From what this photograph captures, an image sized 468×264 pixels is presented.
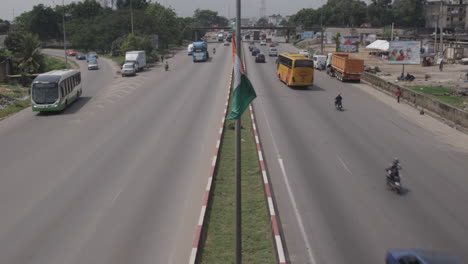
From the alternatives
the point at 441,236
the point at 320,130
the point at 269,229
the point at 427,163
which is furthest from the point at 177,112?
the point at 441,236

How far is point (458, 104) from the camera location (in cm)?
3475

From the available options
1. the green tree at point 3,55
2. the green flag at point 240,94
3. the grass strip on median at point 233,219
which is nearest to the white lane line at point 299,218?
the grass strip on median at point 233,219

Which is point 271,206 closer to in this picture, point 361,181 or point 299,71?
point 361,181

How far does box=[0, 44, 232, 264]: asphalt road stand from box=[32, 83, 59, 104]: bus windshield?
4.00 feet

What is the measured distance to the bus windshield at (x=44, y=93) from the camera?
32625mm

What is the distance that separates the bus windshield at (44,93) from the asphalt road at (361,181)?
49.1ft

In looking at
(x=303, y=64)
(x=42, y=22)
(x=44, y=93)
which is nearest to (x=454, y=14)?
(x=42, y=22)

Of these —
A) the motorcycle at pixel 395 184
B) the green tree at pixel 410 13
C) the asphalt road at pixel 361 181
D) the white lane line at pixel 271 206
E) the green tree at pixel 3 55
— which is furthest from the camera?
the green tree at pixel 410 13

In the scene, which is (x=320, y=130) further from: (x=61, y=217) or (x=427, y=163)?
(x=61, y=217)

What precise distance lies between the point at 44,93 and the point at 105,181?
17337 mm

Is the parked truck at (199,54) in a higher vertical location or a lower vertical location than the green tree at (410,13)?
lower

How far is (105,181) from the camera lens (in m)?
18.6

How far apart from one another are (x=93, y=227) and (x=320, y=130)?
16524 millimetres

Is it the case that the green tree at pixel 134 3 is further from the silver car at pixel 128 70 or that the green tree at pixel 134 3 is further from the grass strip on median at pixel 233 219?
the grass strip on median at pixel 233 219
